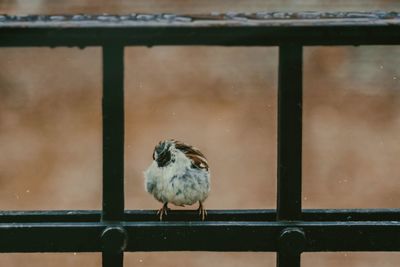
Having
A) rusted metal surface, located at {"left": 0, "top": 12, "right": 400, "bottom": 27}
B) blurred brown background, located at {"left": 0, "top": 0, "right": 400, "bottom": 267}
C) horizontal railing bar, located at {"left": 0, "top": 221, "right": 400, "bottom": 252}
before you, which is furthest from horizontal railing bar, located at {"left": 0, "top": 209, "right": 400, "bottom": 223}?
blurred brown background, located at {"left": 0, "top": 0, "right": 400, "bottom": 267}

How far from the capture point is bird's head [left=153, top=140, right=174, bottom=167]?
59.2 inches

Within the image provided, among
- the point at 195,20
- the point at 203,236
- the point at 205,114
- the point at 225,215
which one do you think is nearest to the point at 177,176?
the point at 225,215

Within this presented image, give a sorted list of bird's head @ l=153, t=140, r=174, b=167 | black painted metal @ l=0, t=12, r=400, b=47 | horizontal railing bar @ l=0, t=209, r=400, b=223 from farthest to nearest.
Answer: bird's head @ l=153, t=140, r=174, b=167
horizontal railing bar @ l=0, t=209, r=400, b=223
black painted metal @ l=0, t=12, r=400, b=47

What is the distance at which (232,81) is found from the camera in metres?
3.29

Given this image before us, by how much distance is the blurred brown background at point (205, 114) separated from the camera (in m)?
3.26

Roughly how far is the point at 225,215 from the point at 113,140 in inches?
10.3

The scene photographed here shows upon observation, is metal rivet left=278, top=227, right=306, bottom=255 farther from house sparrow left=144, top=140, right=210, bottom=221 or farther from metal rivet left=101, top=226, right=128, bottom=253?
house sparrow left=144, top=140, right=210, bottom=221

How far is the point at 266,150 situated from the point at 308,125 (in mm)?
223

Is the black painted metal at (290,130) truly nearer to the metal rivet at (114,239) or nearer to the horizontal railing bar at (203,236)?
the horizontal railing bar at (203,236)

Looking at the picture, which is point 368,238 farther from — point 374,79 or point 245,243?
point 374,79

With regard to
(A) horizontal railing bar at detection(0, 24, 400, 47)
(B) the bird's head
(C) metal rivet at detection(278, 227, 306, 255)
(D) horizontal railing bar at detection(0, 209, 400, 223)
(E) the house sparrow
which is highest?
(A) horizontal railing bar at detection(0, 24, 400, 47)

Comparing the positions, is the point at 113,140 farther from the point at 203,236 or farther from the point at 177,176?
the point at 177,176

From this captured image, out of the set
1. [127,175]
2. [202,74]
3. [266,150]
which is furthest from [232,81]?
[127,175]

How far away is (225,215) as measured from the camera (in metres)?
1.29
